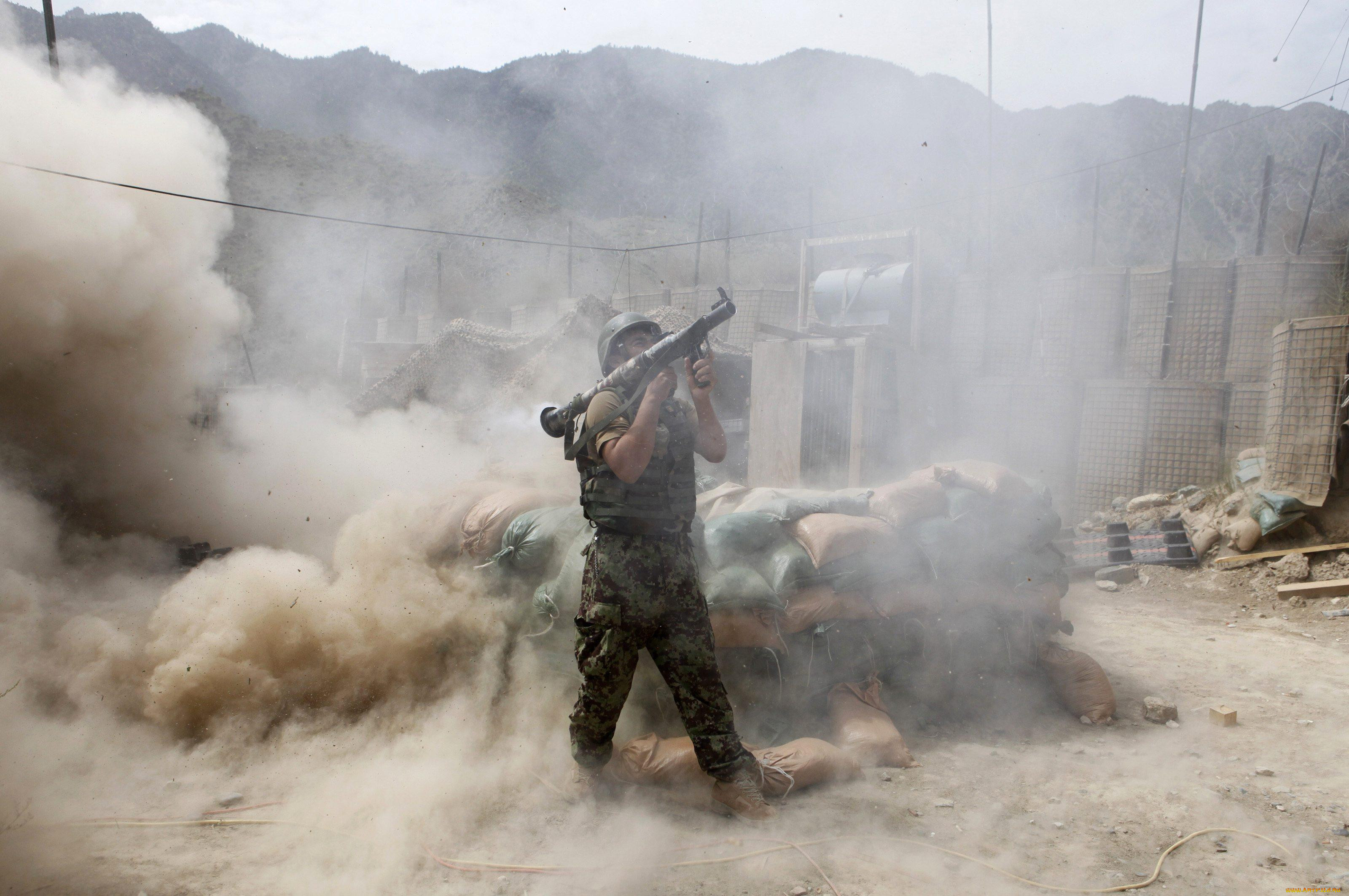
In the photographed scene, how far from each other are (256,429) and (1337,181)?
1347 inches

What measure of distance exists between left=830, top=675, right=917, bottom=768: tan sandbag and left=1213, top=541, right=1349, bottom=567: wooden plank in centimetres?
511

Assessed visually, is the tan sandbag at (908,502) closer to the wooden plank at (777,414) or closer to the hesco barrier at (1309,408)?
the wooden plank at (777,414)

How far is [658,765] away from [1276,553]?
252 inches

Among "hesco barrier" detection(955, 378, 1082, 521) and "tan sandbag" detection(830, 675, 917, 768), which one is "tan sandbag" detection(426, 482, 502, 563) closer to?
"tan sandbag" detection(830, 675, 917, 768)

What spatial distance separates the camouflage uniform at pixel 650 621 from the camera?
8.92 feet

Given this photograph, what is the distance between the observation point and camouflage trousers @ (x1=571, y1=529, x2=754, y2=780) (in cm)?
271

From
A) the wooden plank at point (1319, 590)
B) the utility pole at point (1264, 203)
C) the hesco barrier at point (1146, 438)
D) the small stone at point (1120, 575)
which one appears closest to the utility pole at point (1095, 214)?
the utility pole at point (1264, 203)

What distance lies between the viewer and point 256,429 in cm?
765

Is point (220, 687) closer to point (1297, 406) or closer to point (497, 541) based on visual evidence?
point (497, 541)

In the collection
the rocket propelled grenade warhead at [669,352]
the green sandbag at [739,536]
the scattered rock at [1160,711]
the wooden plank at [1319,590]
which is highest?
the rocket propelled grenade warhead at [669,352]

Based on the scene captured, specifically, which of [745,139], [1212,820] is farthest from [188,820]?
[745,139]

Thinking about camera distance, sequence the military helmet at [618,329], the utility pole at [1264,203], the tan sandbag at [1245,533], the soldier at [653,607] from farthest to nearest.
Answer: the utility pole at [1264,203] < the tan sandbag at [1245,533] < the military helmet at [618,329] < the soldier at [653,607]

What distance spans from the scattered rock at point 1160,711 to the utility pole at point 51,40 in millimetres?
9179

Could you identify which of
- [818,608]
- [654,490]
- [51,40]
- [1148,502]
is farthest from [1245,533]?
[51,40]
